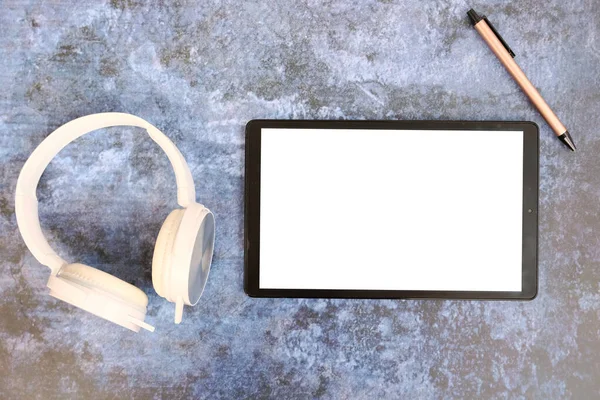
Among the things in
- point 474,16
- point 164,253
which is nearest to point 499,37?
point 474,16

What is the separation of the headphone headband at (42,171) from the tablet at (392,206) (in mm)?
104

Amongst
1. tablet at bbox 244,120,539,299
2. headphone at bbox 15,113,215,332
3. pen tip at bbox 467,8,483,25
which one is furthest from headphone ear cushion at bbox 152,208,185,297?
pen tip at bbox 467,8,483,25

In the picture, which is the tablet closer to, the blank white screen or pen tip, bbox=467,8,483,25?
the blank white screen

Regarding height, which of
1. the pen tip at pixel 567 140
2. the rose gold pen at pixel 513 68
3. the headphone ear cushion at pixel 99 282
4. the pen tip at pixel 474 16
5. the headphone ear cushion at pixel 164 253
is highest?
the pen tip at pixel 474 16

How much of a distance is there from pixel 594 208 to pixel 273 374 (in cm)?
53

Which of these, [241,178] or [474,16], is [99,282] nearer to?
[241,178]

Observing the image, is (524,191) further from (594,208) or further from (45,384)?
(45,384)

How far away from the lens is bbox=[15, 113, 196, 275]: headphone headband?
1.83 feet

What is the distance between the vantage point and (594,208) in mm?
684

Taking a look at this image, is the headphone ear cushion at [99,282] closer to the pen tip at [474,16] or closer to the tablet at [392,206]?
the tablet at [392,206]

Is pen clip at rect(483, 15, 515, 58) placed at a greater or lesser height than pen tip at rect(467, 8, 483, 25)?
lesser

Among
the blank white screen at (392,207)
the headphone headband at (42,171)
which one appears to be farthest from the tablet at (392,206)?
the headphone headband at (42,171)

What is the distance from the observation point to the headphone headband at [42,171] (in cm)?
56

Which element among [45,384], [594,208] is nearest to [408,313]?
[594,208]
